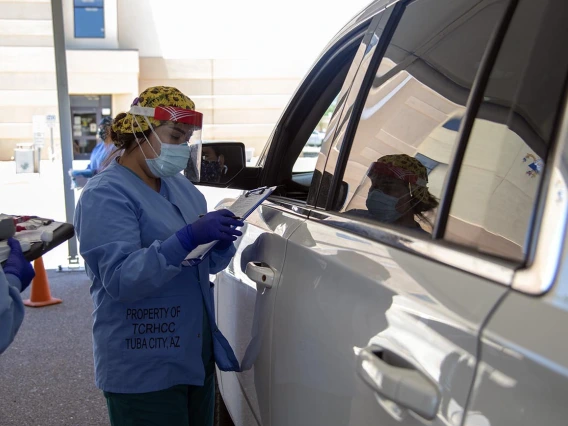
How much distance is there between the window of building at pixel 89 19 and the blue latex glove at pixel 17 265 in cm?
1825

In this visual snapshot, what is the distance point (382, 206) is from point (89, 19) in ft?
63.7

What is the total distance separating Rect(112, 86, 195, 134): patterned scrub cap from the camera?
7.54 feet

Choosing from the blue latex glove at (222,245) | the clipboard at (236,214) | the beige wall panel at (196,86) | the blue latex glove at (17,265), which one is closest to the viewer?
the blue latex glove at (17,265)

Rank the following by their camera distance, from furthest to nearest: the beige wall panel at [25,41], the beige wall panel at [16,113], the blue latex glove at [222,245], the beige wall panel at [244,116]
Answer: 1. the beige wall panel at [244,116]
2. the beige wall panel at [16,113]
3. the beige wall panel at [25,41]
4. the blue latex glove at [222,245]

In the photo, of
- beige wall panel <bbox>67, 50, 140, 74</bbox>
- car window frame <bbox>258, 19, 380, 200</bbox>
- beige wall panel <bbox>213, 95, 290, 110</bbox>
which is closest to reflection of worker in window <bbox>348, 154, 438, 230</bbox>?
car window frame <bbox>258, 19, 380, 200</bbox>

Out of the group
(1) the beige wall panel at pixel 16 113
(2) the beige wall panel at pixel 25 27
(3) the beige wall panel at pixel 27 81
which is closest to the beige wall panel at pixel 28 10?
(2) the beige wall panel at pixel 25 27

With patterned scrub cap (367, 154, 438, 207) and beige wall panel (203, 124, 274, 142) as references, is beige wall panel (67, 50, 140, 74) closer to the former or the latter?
beige wall panel (203, 124, 274, 142)

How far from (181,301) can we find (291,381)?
68cm

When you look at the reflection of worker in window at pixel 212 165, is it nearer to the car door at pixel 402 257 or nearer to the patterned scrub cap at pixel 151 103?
the patterned scrub cap at pixel 151 103

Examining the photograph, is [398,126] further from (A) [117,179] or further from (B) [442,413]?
(A) [117,179]

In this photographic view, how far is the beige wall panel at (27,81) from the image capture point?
16047mm

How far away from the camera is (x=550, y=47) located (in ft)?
3.46

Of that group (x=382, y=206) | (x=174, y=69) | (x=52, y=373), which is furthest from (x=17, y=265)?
(x=174, y=69)

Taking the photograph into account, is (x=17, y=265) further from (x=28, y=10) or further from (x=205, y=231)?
(x=28, y=10)
